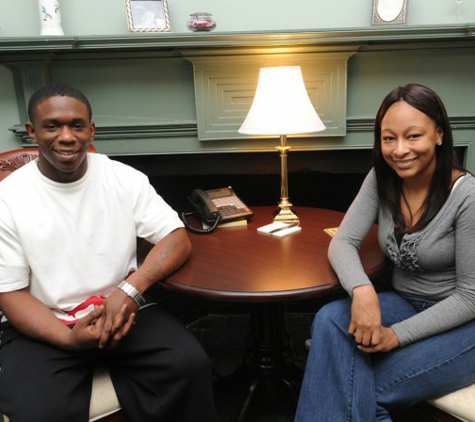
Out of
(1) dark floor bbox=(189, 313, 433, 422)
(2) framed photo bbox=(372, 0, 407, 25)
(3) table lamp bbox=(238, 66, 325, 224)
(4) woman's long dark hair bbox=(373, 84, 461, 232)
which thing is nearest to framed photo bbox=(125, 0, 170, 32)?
(3) table lamp bbox=(238, 66, 325, 224)

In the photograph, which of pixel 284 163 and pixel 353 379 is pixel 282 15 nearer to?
pixel 284 163

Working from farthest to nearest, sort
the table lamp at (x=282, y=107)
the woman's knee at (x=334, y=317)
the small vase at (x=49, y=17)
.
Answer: the small vase at (x=49, y=17) < the table lamp at (x=282, y=107) < the woman's knee at (x=334, y=317)

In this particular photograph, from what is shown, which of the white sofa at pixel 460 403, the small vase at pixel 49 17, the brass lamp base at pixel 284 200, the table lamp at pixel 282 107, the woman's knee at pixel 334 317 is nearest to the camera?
the white sofa at pixel 460 403

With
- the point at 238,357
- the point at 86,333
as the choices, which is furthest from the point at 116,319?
the point at 238,357

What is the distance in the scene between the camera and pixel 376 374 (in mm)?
1157

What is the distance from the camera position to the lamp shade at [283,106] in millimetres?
1646

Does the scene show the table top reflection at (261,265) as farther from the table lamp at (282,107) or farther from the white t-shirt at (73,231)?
the table lamp at (282,107)

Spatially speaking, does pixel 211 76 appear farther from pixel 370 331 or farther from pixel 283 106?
pixel 370 331

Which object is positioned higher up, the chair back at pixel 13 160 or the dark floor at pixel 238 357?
the chair back at pixel 13 160

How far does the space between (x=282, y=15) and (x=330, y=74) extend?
0.34 metres

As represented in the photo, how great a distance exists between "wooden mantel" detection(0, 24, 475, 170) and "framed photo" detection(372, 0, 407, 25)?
103mm

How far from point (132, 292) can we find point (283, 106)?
854mm

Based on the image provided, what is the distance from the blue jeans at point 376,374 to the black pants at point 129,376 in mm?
297

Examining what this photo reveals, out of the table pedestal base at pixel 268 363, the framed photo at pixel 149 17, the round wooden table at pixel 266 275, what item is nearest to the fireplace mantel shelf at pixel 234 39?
the framed photo at pixel 149 17
